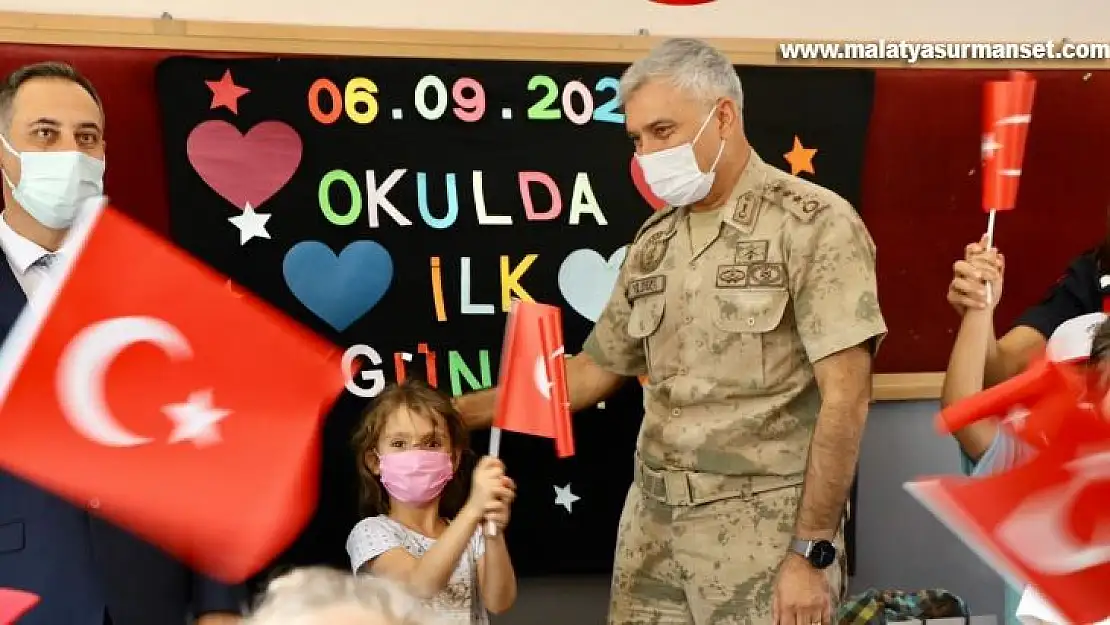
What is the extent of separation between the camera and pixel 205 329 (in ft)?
5.08

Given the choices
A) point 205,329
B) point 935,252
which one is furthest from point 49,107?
point 935,252

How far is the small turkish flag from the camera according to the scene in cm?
165

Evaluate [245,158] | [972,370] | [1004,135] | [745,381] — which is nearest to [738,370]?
[745,381]

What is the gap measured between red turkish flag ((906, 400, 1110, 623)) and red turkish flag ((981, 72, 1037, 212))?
85 cm

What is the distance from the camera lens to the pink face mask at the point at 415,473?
2262 millimetres

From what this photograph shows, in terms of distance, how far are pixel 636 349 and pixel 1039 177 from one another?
1.36 m

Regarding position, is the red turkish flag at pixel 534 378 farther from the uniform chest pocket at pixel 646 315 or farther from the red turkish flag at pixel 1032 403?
the red turkish flag at pixel 1032 403

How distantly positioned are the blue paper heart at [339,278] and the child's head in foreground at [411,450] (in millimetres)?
293

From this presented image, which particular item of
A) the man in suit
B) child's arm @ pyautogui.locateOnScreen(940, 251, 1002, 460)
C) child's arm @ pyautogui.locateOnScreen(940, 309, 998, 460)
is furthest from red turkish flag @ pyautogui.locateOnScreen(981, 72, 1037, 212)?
the man in suit

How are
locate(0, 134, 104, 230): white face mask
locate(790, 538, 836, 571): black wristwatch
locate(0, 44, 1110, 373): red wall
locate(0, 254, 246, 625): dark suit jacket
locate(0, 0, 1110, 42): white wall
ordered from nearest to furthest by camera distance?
locate(0, 254, 246, 625): dark suit jacket
locate(0, 134, 104, 230): white face mask
locate(790, 538, 836, 571): black wristwatch
locate(0, 0, 1110, 42): white wall
locate(0, 44, 1110, 373): red wall

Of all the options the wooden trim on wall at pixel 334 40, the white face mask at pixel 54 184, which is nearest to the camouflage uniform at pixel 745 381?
the wooden trim on wall at pixel 334 40

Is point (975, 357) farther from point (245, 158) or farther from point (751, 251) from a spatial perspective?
point (245, 158)

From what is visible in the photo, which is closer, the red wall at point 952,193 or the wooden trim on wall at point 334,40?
the wooden trim on wall at point 334,40

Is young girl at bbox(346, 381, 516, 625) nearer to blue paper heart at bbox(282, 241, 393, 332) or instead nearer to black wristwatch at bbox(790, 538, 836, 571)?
blue paper heart at bbox(282, 241, 393, 332)
